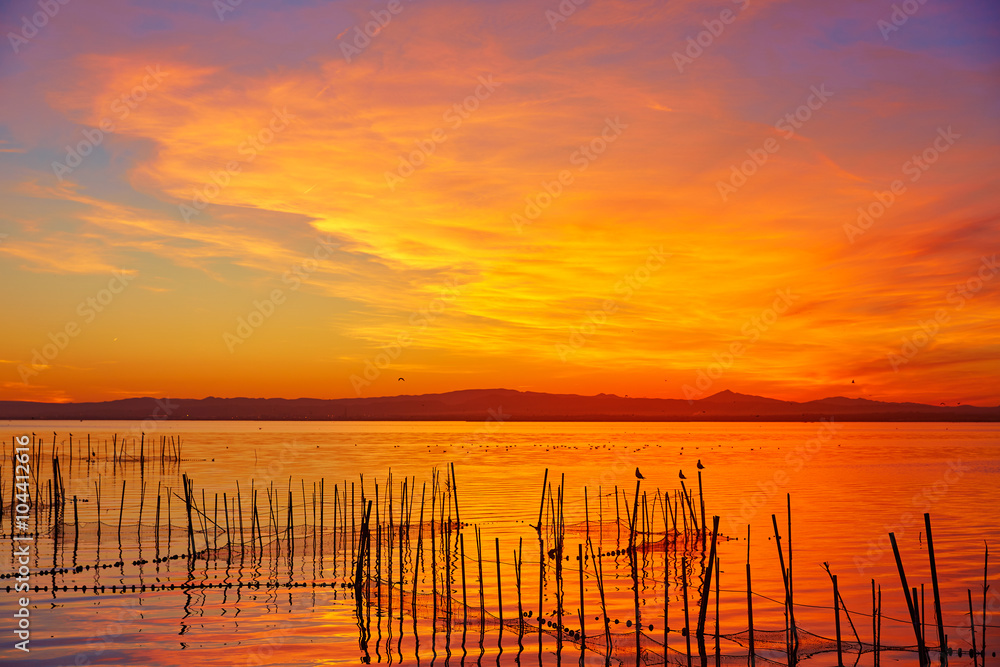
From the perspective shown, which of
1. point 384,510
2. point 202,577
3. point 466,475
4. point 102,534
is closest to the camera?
point 202,577

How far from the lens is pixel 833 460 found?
63.1m

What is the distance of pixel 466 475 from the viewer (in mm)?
49062

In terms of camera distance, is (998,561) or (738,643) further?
(998,561)

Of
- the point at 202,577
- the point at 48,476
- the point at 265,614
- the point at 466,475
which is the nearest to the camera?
the point at 265,614

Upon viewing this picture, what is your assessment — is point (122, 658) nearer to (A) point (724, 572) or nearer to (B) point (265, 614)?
(B) point (265, 614)

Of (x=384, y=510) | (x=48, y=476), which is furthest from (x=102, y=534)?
(x=48, y=476)

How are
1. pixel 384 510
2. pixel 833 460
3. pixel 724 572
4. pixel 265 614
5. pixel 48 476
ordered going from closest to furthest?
pixel 265 614 → pixel 724 572 → pixel 384 510 → pixel 48 476 → pixel 833 460

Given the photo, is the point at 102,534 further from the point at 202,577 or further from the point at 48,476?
the point at 48,476

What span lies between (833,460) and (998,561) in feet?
143

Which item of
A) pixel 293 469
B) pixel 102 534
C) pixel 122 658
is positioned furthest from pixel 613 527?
pixel 293 469

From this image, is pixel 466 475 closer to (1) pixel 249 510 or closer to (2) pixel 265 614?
(1) pixel 249 510

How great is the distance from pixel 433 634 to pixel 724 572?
30.3 feet

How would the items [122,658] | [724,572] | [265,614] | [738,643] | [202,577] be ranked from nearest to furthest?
[122,658], [738,643], [265,614], [202,577], [724,572]

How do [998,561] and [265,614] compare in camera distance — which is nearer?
[265,614]
